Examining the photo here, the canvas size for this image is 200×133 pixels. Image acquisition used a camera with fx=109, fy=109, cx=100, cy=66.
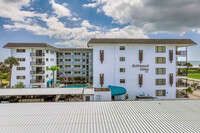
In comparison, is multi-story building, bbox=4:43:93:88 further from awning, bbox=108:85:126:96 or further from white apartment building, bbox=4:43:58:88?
awning, bbox=108:85:126:96

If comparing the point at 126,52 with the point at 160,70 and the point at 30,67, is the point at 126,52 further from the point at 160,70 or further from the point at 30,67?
the point at 30,67

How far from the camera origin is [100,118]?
31.6 ft

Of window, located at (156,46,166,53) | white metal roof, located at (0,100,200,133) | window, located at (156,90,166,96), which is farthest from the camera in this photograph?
window, located at (156,46,166,53)

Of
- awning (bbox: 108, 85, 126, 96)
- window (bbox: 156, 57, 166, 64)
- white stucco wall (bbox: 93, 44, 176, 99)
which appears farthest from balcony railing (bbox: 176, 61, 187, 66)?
awning (bbox: 108, 85, 126, 96)

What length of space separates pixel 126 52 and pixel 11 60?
2915 cm

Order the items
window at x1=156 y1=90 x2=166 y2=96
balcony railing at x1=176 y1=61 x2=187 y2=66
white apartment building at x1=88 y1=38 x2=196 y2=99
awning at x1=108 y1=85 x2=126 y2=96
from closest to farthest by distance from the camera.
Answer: awning at x1=108 y1=85 x2=126 y2=96 < white apartment building at x1=88 y1=38 x2=196 y2=99 < window at x1=156 y1=90 x2=166 y2=96 < balcony railing at x1=176 y1=61 x2=187 y2=66

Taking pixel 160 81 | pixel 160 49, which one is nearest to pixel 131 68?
pixel 160 81

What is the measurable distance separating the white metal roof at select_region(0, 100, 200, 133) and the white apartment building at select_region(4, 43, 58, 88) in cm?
2125

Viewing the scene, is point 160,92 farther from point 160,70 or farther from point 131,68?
point 131,68

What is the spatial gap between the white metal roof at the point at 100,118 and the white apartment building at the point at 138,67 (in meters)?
11.5

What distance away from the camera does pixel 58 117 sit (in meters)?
9.89

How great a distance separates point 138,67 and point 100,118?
58.2 feet

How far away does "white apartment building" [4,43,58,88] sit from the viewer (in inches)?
1220

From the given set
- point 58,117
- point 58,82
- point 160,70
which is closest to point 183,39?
point 160,70
